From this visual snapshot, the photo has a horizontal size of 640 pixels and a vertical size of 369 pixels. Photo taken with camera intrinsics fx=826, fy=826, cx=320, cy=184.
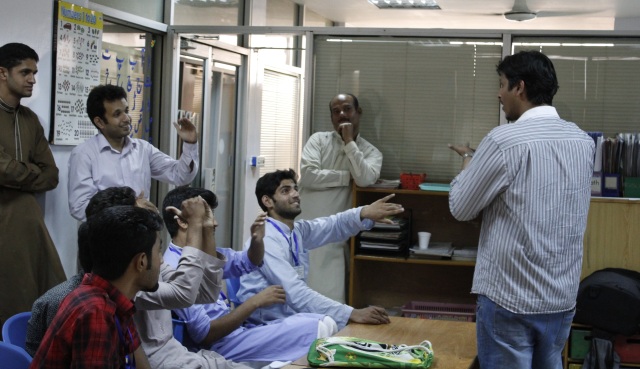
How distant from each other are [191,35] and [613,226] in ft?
9.97

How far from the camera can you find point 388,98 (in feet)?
17.5

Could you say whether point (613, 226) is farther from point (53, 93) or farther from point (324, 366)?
point (53, 93)

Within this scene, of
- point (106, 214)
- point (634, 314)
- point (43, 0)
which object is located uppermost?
point (43, 0)

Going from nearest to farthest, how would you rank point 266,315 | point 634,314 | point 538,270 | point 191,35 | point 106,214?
point 106,214
point 538,270
point 266,315
point 634,314
point 191,35

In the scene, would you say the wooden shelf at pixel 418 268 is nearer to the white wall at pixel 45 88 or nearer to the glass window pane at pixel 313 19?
the white wall at pixel 45 88

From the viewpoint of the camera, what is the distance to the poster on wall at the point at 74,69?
4418 mm

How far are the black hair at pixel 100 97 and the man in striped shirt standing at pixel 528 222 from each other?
232 cm

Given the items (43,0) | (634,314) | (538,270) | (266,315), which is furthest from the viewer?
(43,0)

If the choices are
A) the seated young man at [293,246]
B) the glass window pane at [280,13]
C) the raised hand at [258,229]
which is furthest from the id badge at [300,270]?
the glass window pane at [280,13]

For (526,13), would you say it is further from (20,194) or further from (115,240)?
(115,240)

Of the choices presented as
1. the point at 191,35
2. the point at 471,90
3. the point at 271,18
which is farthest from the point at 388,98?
the point at 271,18

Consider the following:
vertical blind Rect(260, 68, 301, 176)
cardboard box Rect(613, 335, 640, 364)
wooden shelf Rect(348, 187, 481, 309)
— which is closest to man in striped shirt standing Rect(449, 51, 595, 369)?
cardboard box Rect(613, 335, 640, 364)

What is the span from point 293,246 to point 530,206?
1.50 metres

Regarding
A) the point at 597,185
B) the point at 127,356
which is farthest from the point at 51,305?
the point at 597,185
